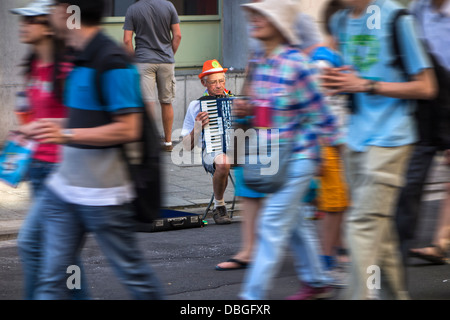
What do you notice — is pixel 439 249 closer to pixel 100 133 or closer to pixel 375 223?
pixel 375 223

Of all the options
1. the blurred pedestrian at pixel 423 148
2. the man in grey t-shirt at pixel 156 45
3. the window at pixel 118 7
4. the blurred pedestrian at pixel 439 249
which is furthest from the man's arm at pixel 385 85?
the window at pixel 118 7

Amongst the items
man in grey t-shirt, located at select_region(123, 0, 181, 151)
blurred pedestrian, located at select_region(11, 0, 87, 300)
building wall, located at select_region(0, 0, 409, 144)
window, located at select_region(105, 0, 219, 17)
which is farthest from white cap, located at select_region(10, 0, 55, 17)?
window, located at select_region(105, 0, 219, 17)

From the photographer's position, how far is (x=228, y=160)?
7.67 m

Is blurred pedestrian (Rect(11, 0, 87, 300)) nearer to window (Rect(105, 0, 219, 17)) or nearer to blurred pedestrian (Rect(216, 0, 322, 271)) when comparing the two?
blurred pedestrian (Rect(216, 0, 322, 271))

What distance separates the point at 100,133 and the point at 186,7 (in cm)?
986

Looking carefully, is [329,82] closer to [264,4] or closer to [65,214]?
[264,4]

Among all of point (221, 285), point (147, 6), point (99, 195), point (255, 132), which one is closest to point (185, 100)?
point (147, 6)

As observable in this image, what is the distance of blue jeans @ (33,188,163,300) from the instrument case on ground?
3506 millimetres

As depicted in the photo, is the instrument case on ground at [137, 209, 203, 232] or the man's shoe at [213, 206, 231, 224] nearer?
the instrument case on ground at [137, 209, 203, 232]

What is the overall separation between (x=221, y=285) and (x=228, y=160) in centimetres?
213

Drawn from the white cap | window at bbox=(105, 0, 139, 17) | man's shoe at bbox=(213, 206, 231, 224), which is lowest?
man's shoe at bbox=(213, 206, 231, 224)

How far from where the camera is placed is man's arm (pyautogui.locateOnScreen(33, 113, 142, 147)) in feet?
11.8

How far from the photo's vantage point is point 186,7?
1330cm

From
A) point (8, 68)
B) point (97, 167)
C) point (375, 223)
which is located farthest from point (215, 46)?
point (97, 167)
